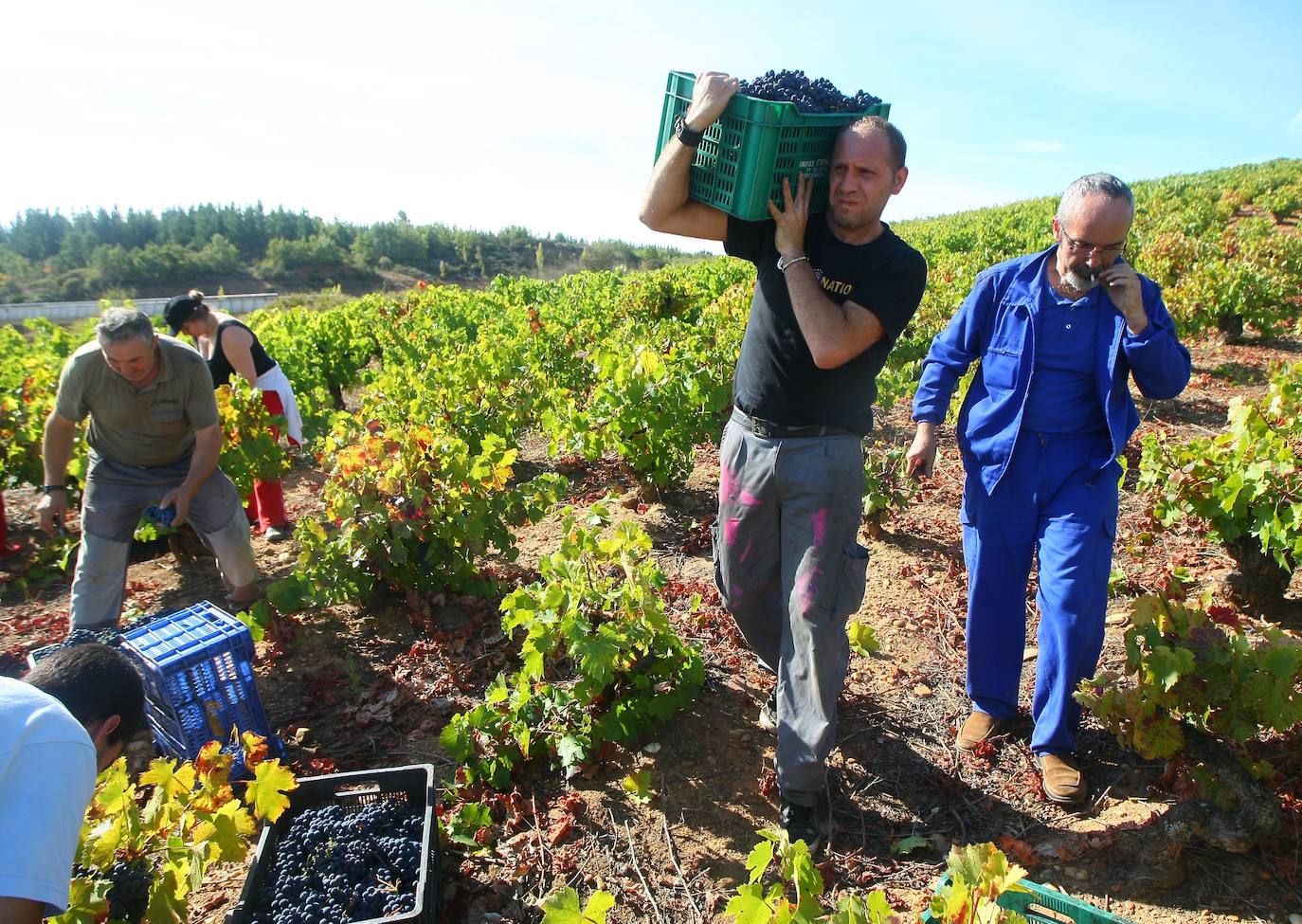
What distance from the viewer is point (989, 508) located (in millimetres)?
2939

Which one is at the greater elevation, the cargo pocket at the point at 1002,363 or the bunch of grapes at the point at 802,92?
the bunch of grapes at the point at 802,92

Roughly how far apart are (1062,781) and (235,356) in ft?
17.9

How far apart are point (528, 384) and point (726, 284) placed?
974 cm

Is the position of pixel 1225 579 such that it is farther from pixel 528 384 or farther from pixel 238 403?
pixel 238 403

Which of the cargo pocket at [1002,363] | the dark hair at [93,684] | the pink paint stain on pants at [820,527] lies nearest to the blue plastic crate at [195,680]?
the dark hair at [93,684]

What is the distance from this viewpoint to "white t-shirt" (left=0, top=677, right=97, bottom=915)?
149cm

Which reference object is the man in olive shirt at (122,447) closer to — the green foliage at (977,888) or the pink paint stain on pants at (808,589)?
the pink paint stain on pants at (808,589)

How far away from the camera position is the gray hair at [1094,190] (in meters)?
2.54

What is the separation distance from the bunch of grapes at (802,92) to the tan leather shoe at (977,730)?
2282 millimetres

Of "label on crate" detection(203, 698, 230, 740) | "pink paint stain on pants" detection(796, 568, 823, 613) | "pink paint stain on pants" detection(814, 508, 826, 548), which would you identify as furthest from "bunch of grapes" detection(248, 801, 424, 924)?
"pink paint stain on pants" detection(814, 508, 826, 548)

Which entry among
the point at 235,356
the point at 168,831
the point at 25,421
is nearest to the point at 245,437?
the point at 235,356

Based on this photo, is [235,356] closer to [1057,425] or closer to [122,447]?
[122,447]

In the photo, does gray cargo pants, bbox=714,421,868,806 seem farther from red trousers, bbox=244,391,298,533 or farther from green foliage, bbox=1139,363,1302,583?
red trousers, bbox=244,391,298,533

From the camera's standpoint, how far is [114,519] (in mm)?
4152
